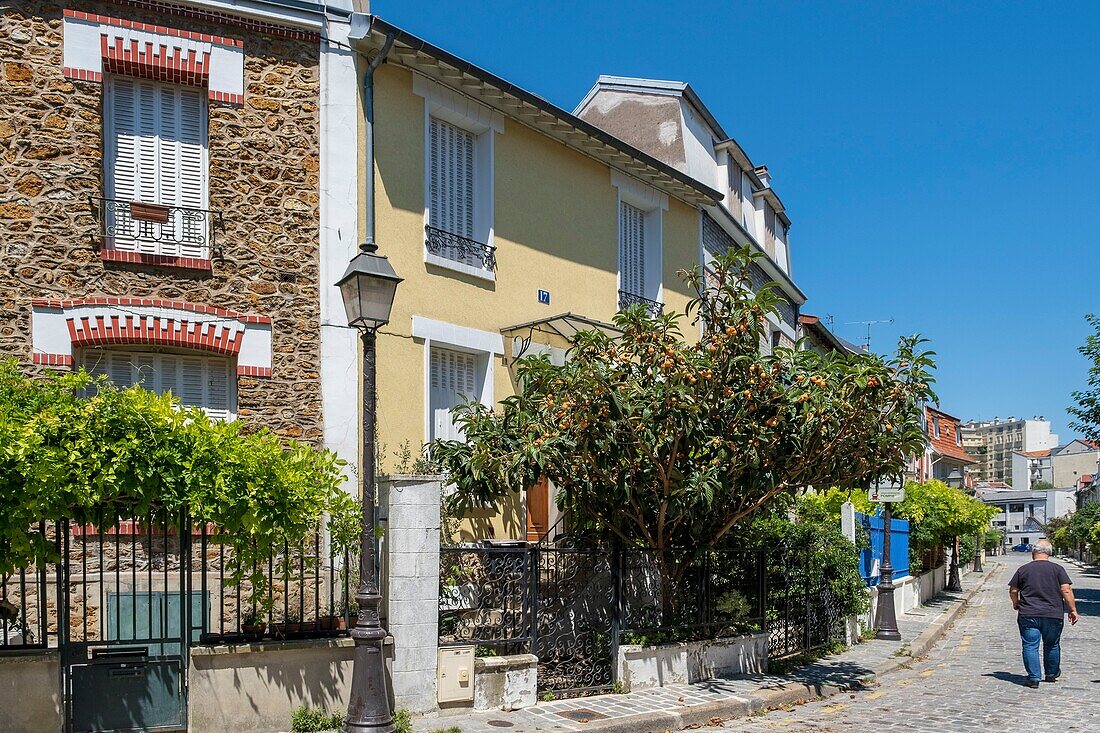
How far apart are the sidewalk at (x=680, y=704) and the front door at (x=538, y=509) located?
3.58 metres

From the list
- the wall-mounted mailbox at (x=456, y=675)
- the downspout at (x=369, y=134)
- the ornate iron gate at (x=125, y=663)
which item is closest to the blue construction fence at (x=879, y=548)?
the wall-mounted mailbox at (x=456, y=675)

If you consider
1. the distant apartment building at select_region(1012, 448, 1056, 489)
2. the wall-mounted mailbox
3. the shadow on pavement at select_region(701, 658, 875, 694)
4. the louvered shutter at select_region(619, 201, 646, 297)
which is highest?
the louvered shutter at select_region(619, 201, 646, 297)

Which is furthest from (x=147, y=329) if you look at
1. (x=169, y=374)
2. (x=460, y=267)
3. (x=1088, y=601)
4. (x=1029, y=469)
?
(x=1029, y=469)

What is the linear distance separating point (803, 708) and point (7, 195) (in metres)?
9.73

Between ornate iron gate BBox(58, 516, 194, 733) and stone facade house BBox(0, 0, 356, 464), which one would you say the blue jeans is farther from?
ornate iron gate BBox(58, 516, 194, 733)

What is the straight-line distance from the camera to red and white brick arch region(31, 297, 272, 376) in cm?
980

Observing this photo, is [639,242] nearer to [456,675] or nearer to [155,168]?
[155,168]

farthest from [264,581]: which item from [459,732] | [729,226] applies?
[729,226]

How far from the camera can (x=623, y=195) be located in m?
15.8

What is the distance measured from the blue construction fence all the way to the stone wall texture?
10995 millimetres

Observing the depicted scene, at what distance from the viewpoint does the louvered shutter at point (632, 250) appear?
15.9 meters

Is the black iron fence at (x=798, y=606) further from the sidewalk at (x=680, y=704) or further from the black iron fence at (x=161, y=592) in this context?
the black iron fence at (x=161, y=592)

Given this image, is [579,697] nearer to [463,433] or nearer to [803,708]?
[803,708]

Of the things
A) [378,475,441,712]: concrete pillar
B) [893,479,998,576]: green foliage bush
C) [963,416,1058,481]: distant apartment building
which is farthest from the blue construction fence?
[963,416,1058,481]: distant apartment building
